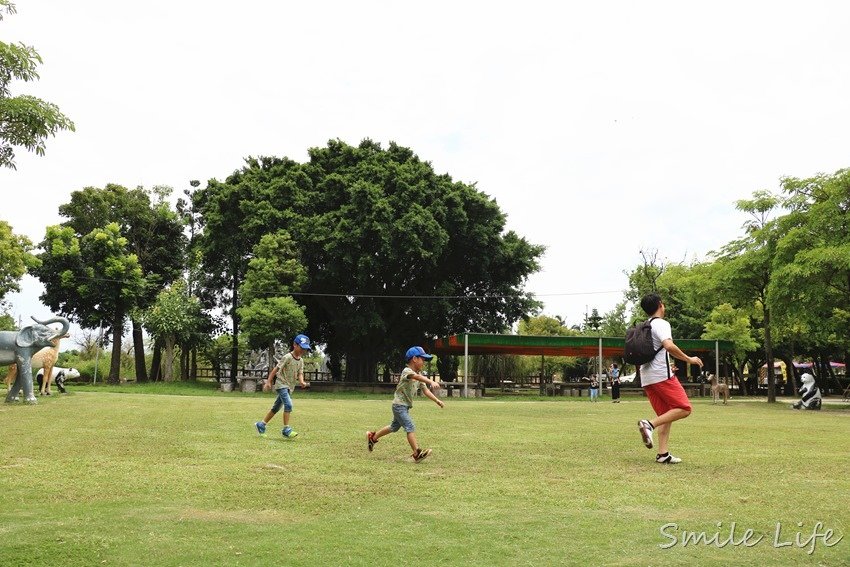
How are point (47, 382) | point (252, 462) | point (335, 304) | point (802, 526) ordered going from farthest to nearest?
point (335, 304)
point (47, 382)
point (252, 462)
point (802, 526)

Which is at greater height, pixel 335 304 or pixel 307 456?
pixel 335 304

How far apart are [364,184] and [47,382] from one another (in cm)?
1715

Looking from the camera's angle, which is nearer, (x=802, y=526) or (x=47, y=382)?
(x=802, y=526)

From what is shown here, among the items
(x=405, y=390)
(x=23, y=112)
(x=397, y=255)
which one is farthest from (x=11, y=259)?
(x=405, y=390)

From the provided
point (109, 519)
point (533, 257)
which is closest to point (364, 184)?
point (533, 257)

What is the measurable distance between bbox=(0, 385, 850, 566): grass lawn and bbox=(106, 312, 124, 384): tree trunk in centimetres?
3470

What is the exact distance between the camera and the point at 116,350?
147 feet

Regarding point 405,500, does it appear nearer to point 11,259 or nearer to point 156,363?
point 11,259

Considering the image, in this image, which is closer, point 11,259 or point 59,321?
point 59,321

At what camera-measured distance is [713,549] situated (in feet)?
16.1

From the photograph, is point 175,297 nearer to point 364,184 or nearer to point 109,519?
point 364,184

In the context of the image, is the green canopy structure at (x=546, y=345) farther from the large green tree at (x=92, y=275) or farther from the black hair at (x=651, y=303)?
the black hair at (x=651, y=303)

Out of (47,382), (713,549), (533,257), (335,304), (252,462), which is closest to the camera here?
(713,549)

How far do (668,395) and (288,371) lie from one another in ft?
19.0
